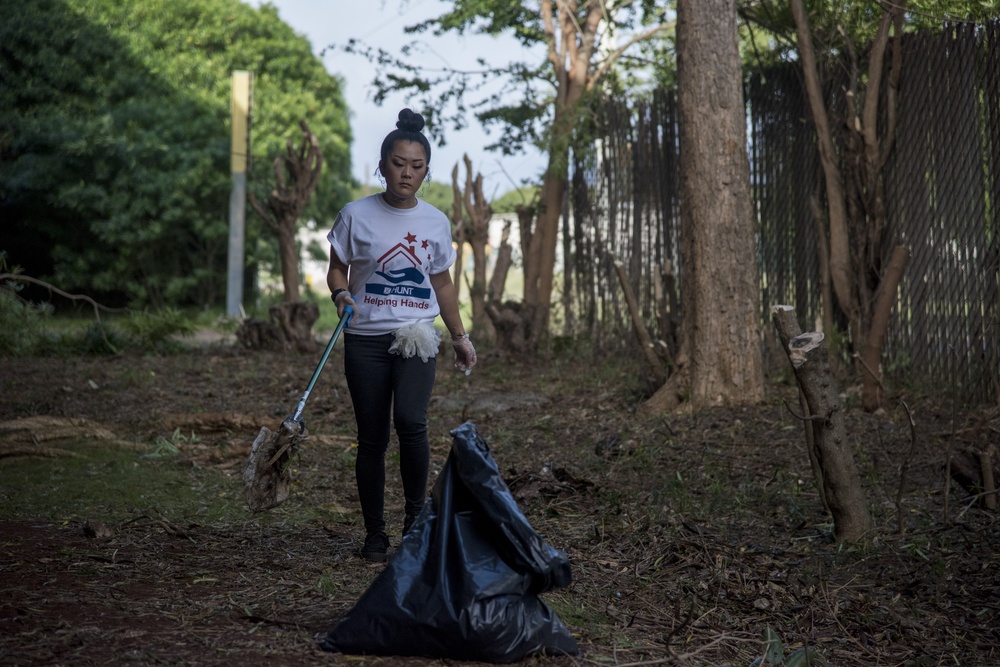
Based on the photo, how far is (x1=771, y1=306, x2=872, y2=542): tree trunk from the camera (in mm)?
4148

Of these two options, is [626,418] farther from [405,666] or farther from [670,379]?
[405,666]

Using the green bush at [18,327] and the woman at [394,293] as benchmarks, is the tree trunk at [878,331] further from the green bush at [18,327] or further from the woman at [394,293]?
the green bush at [18,327]

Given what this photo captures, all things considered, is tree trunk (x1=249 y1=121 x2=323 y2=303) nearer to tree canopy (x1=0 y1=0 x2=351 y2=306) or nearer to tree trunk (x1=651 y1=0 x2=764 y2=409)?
tree trunk (x1=651 y1=0 x2=764 y2=409)

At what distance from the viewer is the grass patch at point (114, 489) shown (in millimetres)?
5008

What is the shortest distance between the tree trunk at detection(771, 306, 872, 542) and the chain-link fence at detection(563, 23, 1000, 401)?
2.58 meters

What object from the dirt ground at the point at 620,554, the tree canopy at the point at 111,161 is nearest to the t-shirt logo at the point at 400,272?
the dirt ground at the point at 620,554

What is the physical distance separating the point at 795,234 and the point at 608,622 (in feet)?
18.4

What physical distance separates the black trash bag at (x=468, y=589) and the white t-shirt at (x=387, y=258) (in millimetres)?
1047

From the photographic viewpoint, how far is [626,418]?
7.37 meters

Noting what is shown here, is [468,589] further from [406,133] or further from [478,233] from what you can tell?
[478,233]

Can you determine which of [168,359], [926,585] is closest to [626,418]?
[926,585]

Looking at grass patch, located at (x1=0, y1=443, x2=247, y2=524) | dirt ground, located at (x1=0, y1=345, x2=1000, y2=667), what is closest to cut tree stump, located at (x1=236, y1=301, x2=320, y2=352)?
dirt ground, located at (x1=0, y1=345, x2=1000, y2=667)

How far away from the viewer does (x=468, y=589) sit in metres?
2.89

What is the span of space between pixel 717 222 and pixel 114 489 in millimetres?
4362
